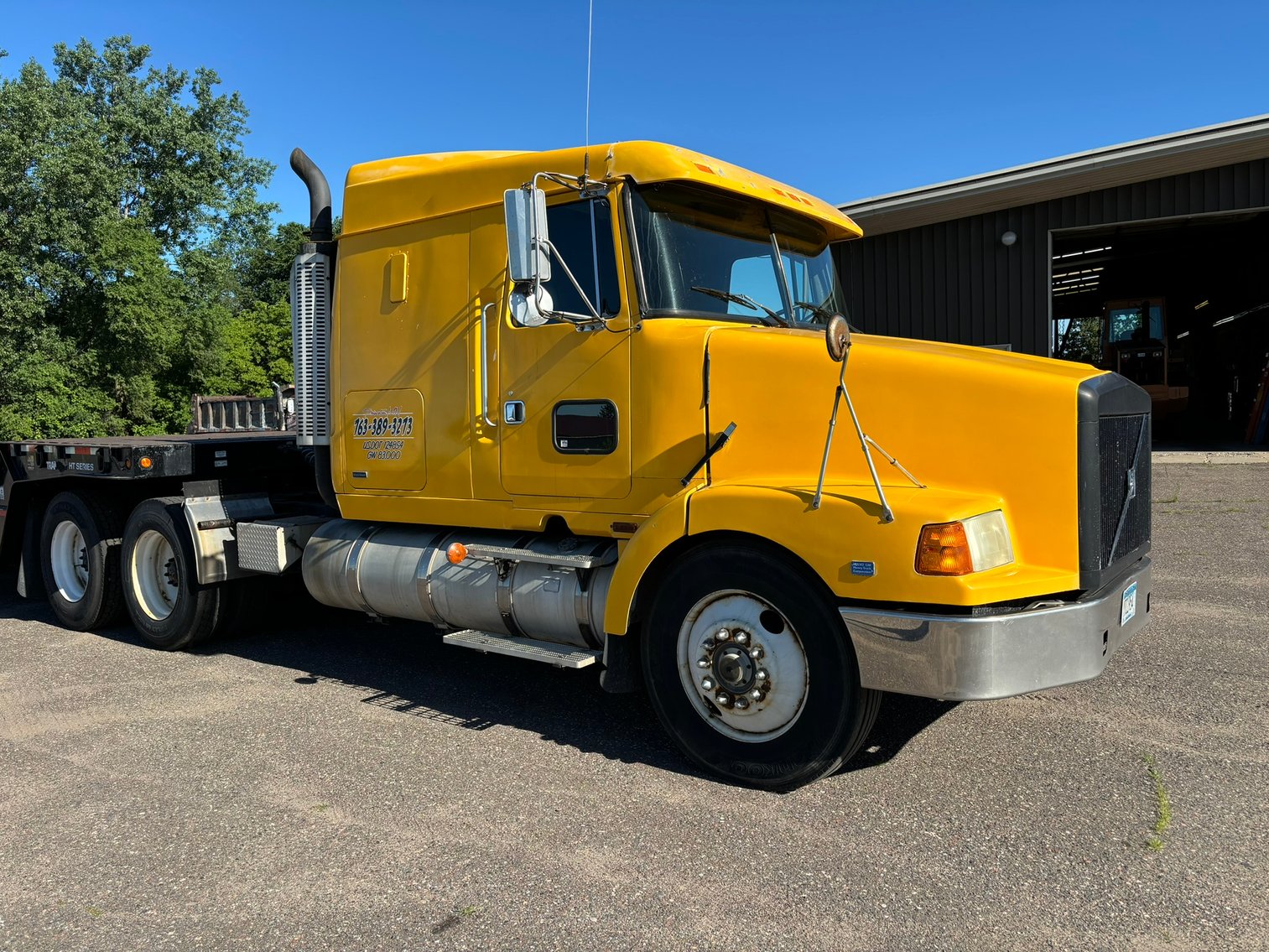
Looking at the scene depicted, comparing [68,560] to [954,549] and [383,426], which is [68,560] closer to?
[383,426]

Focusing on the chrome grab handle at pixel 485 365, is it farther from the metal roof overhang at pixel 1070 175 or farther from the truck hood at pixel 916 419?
the metal roof overhang at pixel 1070 175

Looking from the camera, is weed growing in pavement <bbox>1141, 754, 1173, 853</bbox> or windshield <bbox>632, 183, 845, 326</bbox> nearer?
weed growing in pavement <bbox>1141, 754, 1173, 853</bbox>

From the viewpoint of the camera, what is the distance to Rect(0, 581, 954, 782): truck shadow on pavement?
4.61m

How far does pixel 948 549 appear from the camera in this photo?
136 inches

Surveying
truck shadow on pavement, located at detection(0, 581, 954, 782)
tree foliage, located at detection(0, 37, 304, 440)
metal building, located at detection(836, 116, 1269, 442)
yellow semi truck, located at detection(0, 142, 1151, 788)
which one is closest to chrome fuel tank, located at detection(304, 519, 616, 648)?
yellow semi truck, located at detection(0, 142, 1151, 788)

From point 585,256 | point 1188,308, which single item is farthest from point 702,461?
point 1188,308

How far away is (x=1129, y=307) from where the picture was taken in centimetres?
2242

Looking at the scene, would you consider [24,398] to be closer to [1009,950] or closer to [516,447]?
[516,447]

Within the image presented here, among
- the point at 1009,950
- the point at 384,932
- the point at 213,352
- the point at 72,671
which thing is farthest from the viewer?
the point at 213,352

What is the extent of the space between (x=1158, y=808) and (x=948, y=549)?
136 centimetres

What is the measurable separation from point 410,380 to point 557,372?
1.05 m

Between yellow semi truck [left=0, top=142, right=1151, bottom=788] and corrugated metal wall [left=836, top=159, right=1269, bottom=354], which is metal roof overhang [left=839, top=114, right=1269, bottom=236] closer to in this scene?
corrugated metal wall [left=836, top=159, right=1269, bottom=354]

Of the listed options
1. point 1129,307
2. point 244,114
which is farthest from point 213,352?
point 1129,307

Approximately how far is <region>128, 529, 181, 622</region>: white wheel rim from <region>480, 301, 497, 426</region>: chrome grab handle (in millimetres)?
3169
